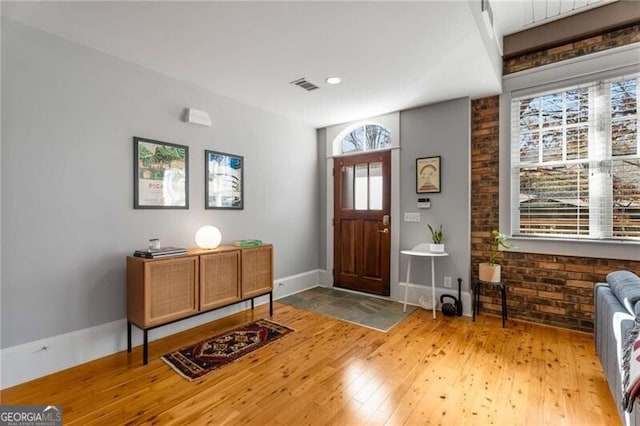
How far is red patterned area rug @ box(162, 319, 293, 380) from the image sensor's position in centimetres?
230

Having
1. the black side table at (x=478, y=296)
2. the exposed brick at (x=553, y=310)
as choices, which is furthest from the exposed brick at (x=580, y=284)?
the black side table at (x=478, y=296)

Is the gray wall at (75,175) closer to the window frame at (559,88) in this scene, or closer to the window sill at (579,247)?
the window frame at (559,88)

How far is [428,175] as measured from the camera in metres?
3.71

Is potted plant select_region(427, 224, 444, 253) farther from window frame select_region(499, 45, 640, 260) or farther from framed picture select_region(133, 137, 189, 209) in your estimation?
framed picture select_region(133, 137, 189, 209)

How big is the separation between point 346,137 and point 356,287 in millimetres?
2238

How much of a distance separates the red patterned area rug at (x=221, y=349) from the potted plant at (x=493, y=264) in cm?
212

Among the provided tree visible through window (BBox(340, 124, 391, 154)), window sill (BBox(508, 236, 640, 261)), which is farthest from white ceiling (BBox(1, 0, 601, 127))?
window sill (BBox(508, 236, 640, 261))

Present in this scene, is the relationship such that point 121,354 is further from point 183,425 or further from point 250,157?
point 250,157

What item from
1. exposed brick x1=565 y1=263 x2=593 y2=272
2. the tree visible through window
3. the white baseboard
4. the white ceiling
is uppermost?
the white ceiling

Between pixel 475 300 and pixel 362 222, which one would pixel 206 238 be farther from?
pixel 475 300

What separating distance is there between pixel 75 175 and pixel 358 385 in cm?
264

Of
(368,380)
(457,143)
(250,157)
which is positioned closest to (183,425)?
(368,380)

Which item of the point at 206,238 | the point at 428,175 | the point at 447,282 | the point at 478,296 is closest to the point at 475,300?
the point at 478,296

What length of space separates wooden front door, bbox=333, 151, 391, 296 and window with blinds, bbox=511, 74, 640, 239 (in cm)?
150
